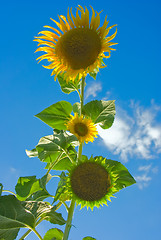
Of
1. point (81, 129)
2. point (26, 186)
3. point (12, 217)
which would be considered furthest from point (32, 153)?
point (12, 217)

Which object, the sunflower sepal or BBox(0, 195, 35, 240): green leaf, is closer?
BBox(0, 195, 35, 240): green leaf

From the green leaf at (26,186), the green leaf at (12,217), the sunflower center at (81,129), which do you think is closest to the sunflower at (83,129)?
the sunflower center at (81,129)

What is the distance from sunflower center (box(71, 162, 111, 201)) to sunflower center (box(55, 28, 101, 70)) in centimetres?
68

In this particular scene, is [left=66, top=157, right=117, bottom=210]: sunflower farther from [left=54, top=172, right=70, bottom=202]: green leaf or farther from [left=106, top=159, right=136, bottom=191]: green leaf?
[left=106, top=159, right=136, bottom=191]: green leaf

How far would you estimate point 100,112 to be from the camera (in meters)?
1.90

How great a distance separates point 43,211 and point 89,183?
0.36 meters

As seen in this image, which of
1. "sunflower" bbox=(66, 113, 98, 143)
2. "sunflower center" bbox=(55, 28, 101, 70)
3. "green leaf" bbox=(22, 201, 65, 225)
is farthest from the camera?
"sunflower" bbox=(66, 113, 98, 143)

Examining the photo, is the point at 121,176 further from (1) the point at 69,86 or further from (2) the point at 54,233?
(1) the point at 69,86

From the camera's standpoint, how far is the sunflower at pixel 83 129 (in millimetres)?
1734

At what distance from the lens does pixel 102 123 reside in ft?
6.12

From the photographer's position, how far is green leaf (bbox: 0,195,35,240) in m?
1.45

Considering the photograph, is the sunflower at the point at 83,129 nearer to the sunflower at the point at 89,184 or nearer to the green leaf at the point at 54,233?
the sunflower at the point at 89,184

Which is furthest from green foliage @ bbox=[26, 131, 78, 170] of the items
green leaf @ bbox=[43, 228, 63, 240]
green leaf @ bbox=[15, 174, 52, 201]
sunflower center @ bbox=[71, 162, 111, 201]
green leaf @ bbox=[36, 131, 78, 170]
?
green leaf @ bbox=[43, 228, 63, 240]

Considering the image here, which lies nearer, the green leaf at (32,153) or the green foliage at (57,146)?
the green foliage at (57,146)
